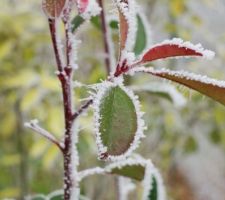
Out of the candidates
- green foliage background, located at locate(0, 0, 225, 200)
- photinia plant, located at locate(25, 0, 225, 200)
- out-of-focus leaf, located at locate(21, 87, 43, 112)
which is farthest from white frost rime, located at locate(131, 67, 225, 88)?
out-of-focus leaf, located at locate(21, 87, 43, 112)

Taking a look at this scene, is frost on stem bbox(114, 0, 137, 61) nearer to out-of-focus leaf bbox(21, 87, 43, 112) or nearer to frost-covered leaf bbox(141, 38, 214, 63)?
frost-covered leaf bbox(141, 38, 214, 63)

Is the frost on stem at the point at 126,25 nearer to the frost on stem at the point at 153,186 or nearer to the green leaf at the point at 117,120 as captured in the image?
the green leaf at the point at 117,120

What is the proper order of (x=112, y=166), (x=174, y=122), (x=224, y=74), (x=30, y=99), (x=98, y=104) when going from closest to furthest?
(x=98, y=104) → (x=112, y=166) → (x=30, y=99) → (x=224, y=74) → (x=174, y=122)

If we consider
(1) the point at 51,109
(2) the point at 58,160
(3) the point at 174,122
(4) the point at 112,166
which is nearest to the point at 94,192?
(2) the point at 58,160

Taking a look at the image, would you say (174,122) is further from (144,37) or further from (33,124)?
(33,124)

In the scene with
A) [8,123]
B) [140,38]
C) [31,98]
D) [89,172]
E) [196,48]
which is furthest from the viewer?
[8,123]

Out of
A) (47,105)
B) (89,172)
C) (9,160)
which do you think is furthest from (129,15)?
(9,160)

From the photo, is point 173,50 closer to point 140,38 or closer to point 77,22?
point 77,22
